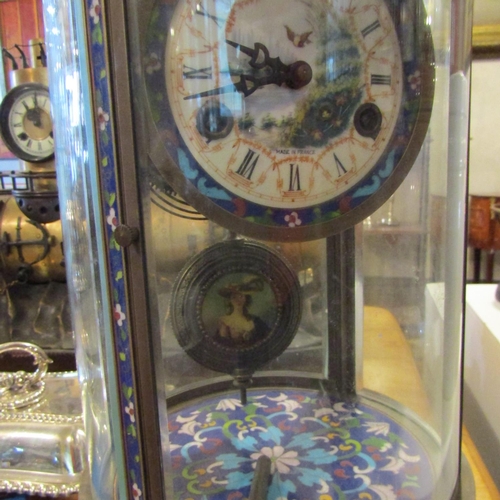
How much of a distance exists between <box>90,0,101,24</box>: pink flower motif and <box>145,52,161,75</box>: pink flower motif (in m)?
0.04

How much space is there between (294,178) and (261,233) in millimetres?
50

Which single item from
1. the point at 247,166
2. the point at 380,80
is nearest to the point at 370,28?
the point at 380,80

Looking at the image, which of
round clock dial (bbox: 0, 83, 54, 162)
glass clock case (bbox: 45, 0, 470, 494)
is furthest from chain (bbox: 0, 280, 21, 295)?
glass clock case (bbox: 45, 0, 470, 494)

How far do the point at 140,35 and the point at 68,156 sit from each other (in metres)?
0.17

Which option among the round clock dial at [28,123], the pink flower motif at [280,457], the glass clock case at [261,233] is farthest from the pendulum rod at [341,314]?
the round clock dial at [28,123]

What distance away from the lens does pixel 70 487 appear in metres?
0.57

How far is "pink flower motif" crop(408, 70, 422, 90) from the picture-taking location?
1.36 feet

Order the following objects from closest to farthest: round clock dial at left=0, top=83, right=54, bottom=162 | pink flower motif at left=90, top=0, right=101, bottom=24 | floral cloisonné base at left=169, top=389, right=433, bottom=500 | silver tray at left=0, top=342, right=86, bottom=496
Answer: pink flower motif at left=90, top=0, right=101, bottom=24 → floral cloisonné base at left=169, top=389, right=433, bottom=500 → silver tray at left=0, top=342, right=86, bottom=496 → round clock dial at left=0, top=83, right=54, bottom=162

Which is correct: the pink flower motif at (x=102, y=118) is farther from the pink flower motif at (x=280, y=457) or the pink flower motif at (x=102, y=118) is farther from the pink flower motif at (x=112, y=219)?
the pink flower motif at (x=280, y=457)

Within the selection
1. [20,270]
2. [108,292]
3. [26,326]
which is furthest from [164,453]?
[20,270]

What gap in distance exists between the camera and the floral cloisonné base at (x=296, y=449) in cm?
48

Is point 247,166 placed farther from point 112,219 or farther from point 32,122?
point 32,122

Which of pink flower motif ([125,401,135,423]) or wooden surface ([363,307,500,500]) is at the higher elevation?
pink flower motif ([125,401,135,423])

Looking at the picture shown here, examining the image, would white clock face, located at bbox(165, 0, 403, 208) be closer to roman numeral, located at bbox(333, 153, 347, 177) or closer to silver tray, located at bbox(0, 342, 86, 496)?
roman numeral, located at bbox(333, 153, 347, 177)
